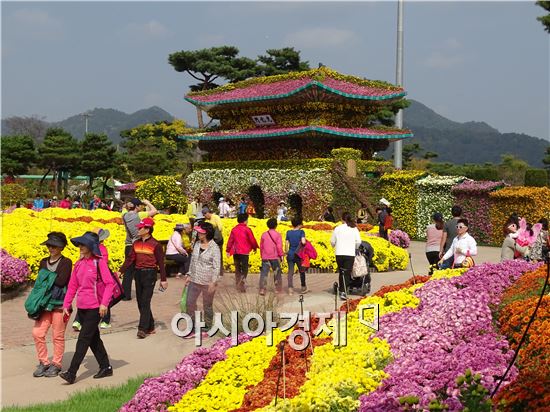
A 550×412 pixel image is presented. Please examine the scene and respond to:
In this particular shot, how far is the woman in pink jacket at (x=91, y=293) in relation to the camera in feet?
25.5

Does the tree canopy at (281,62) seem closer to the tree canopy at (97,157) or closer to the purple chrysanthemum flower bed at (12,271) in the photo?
the tree canopy at (97,157)

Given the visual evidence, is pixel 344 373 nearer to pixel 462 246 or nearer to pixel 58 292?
pixel 58 292

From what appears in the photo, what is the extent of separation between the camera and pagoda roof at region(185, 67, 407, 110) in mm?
32219

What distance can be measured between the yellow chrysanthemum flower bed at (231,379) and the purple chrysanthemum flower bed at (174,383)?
0.17 m

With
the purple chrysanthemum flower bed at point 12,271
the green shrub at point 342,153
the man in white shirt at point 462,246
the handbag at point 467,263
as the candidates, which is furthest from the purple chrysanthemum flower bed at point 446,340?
the green shrub at point 342,153

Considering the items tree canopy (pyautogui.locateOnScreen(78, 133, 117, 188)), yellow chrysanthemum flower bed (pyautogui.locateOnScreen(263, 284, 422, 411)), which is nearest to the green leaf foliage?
tree canopy (pyautogui.locateOnScreen(78, 133, 117, 188))

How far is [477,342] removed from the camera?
6473 millimetres

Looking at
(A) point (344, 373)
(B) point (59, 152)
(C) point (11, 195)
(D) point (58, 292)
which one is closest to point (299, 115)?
(C) point (11, 195)

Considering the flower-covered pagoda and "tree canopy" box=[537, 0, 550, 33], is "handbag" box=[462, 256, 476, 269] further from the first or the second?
"tree canopy" box=[537, 0, 550, 33]


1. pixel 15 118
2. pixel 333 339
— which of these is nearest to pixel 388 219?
pixel 333 339

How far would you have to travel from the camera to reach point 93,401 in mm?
6785

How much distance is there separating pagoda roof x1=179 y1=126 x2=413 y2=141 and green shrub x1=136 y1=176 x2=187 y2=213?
3.21 metres

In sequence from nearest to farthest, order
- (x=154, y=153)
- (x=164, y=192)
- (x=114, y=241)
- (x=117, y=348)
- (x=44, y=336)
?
(x=44, y=336) < (x=117, y=348) < (x=114, y=241) < (x=164, y=192) < (x=154, y=153)

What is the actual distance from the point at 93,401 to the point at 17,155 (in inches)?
2547
